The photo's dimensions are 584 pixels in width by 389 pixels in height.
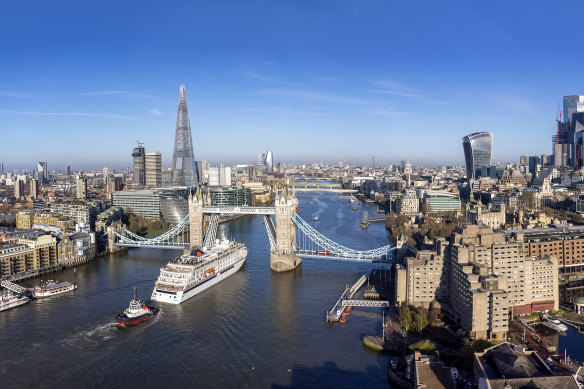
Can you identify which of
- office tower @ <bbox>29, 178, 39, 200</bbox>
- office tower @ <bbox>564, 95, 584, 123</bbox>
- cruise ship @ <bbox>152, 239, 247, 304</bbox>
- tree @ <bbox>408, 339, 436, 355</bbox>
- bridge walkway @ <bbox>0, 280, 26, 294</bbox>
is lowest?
tree @ <bbox>408, 339, 436, 355</bbox>

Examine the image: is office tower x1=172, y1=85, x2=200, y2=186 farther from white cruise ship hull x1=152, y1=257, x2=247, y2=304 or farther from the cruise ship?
white cruise ship hull x1=152, y1=257, x2=247, y2=304

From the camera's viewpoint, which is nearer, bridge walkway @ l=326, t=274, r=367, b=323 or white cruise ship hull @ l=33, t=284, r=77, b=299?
bridge walkway @ l=326, t=274, r=367, b=323

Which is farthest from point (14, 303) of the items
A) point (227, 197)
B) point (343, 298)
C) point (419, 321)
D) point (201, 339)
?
point (227, 197)

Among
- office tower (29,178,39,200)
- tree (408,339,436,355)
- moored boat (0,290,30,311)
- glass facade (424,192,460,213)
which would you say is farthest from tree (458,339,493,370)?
office tower (29,178,39,200)

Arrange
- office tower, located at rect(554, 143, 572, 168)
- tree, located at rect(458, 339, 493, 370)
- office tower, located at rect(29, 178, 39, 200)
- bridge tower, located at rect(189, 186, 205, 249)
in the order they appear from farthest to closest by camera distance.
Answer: office tower, located at rect(554, 143, 572, 168) → office tower, located at rect(29, 178, 39, 200) → bridge tower, located at rect(189, 186, 205, 249) → tree, located at rect(458, 339, 493, 370)

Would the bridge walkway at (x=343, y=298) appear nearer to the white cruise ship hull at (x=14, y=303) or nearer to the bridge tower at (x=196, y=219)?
the bridge tower at (x=196, y=219)
